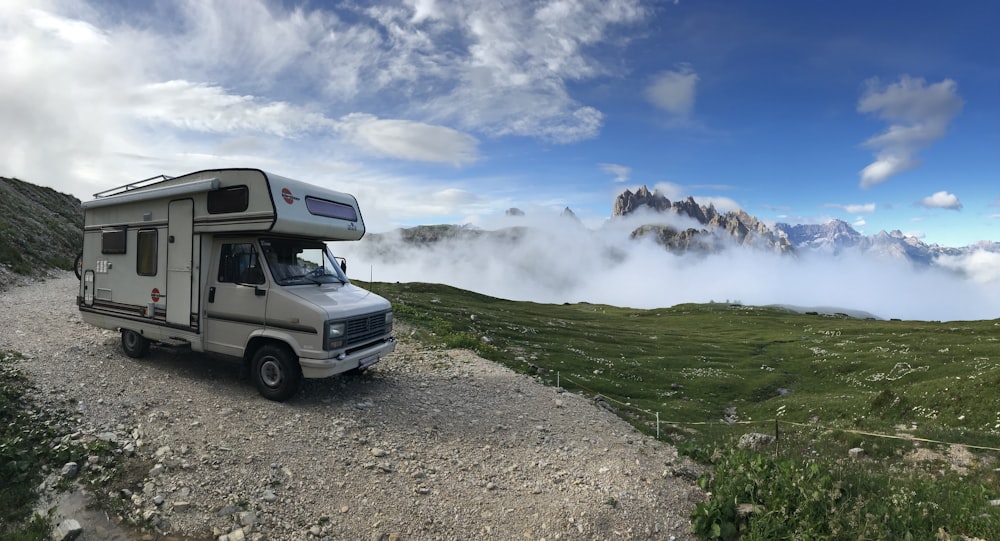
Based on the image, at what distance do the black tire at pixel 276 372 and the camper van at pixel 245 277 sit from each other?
0.03 metres

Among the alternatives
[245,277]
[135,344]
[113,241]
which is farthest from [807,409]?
[113,241]

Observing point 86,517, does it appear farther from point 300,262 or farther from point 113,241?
point 113,241

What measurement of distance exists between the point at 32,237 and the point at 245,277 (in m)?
43.7

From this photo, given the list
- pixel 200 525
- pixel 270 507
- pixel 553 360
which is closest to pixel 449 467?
pixel 270 507

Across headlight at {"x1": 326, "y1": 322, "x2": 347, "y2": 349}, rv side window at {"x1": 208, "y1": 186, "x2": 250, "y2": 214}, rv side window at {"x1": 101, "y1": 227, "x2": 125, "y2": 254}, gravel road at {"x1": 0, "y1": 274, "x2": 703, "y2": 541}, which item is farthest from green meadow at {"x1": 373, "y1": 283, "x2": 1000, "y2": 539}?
A: rv side window at {"x1": 101, "y1": 227, "x2": 125, "y2": 254}

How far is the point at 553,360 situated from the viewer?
3694cm

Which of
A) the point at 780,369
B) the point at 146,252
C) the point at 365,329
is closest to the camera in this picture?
the point at 365,329

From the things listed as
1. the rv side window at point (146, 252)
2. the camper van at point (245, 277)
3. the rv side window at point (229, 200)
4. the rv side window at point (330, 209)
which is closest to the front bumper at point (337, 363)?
the camper van at point (245, 277)

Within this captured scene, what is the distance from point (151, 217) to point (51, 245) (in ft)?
135

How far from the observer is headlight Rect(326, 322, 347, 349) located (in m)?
11.3

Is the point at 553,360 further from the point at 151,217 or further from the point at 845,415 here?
the point at 151,217

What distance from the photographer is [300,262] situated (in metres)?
13.0

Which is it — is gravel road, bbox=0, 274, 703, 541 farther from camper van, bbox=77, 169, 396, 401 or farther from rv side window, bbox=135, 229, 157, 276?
rv side window, bbox=135, 229, 157, 276

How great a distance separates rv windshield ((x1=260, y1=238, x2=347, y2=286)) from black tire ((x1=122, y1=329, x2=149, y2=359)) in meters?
5.90
